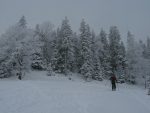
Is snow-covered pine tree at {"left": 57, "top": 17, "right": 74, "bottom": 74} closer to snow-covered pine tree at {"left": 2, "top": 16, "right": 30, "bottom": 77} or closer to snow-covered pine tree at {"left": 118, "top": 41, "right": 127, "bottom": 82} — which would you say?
snow-covered pine tree at {"left": 2, "top": 16, "right": 30, "bottom": 77}

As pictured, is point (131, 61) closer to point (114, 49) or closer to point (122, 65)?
point (122, 65)

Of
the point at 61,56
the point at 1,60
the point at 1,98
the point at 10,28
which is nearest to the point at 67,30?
the point at 61,56

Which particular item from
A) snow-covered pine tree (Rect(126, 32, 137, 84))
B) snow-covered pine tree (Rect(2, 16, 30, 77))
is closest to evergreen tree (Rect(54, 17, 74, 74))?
snow-covered pine tree (Rect(2, 16, 30, 77))

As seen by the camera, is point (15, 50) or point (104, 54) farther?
point (104, 54)

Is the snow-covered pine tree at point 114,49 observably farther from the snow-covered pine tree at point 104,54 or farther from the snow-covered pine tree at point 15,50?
the snow-covered pine tree at point 15,50

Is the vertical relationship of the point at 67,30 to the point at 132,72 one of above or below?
above

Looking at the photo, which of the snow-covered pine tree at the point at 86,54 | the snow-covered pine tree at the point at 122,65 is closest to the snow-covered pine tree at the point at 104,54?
the snow-covered pine tree at the point at 122,65

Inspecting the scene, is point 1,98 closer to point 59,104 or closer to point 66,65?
point 59,104

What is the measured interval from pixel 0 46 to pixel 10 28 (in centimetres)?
449

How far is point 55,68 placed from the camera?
52.0m

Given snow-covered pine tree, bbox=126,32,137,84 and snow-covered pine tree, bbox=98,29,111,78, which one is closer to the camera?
snow-covered pine tree, bbox=126,32,137,84

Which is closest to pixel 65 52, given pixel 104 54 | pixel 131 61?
pixel 104 54

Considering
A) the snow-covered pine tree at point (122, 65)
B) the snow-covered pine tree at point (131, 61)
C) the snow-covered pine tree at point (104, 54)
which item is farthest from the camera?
the snow-covered pine tree at point (104, 54)

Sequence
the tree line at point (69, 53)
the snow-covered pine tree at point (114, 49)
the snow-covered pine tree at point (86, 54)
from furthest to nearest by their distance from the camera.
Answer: the snow-covered pine tree at point (114, 49) → the snow-covered pine tree at point (86, 54) → the tree line at point (69, 53)
